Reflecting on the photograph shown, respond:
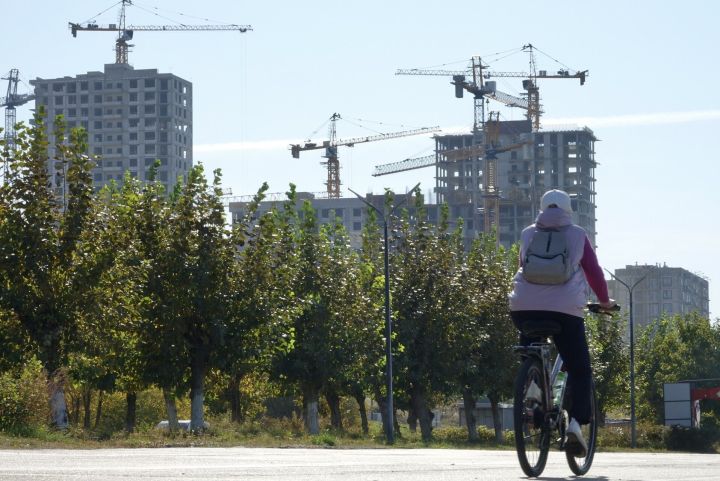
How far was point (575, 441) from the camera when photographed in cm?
891

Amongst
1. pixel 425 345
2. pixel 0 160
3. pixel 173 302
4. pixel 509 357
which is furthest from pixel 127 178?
pixel 509 357

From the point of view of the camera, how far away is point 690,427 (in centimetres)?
6762

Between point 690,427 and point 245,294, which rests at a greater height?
point 245,294

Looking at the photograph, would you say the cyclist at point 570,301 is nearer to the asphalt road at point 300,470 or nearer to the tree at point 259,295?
the asphalt road at point 300,470

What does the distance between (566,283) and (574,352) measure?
1.60ft

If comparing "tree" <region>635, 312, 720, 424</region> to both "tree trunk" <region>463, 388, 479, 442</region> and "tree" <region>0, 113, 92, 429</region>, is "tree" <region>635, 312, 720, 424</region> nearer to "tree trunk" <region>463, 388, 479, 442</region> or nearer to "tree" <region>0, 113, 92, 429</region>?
"tree trunk" <region>463, 388, 479, 442</region>

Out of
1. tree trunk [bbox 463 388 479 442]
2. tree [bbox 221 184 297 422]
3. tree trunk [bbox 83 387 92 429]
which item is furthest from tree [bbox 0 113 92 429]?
tree trunk [bbox 463 388 479 442]

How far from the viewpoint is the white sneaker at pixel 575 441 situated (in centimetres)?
891

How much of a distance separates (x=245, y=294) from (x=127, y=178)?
744 cm

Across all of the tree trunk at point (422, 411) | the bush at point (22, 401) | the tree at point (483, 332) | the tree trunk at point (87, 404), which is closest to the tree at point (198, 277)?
the bush at point (22, 401)

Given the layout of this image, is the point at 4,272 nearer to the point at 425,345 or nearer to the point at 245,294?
the point at 245,294

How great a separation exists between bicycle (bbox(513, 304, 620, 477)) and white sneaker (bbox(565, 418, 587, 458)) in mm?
13

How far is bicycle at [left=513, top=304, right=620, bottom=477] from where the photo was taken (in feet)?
28.3

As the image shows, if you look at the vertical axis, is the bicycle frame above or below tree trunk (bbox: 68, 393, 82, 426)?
above
